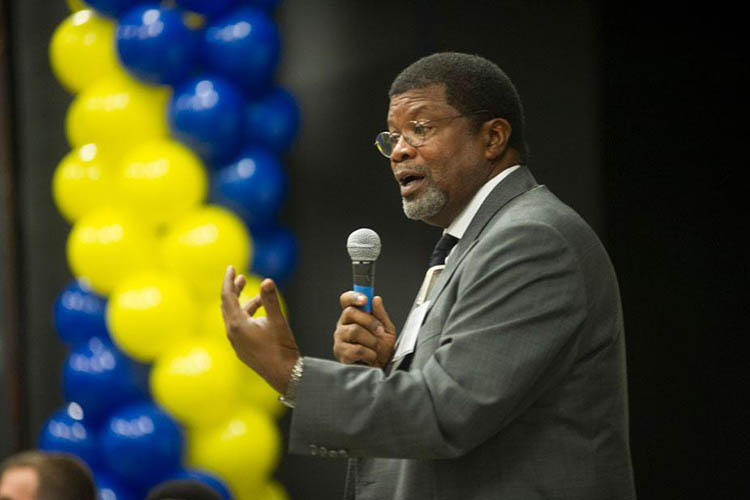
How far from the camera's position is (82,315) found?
424cm

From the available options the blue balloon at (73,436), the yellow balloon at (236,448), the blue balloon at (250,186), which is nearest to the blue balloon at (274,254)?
the blue balloon at (250,186)

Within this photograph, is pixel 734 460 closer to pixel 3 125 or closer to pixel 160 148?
pixel 160 148

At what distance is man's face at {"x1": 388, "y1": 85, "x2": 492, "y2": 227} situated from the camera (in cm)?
220

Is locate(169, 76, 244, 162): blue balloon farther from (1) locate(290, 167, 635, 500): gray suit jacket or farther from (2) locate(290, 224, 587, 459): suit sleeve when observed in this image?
(2) locate(290, 224, 587, 459): suit sleeve

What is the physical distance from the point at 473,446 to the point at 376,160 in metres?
2.57

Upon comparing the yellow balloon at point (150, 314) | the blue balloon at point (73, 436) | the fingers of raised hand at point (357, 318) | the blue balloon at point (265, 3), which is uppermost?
the blue balloon at point (265, 3)

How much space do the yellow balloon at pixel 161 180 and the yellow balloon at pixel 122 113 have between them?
6 centimetres

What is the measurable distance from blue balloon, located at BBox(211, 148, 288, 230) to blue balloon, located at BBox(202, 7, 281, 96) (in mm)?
271

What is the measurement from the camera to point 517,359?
179 cm

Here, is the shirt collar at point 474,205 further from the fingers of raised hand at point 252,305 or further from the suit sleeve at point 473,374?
the fingers of raised hand at point 252,305

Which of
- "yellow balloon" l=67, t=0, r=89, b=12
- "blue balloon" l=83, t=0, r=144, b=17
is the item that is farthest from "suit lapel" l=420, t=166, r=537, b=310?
"yellow balloon" l=67, t=0, r=89, b=12

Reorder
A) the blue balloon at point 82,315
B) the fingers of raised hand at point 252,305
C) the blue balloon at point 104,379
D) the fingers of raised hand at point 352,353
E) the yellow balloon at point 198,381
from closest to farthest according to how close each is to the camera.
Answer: the fingers of raised hand at point 252,305 < the fingers of raised hand at point 352,353 < the yellow balloon at point 198,381 < the blue balloon at point 104,379 < the blue balloon at point 82,315

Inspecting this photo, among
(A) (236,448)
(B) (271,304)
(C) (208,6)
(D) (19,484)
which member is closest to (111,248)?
(A) (236,448)

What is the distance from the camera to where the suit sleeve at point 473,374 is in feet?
5.78
